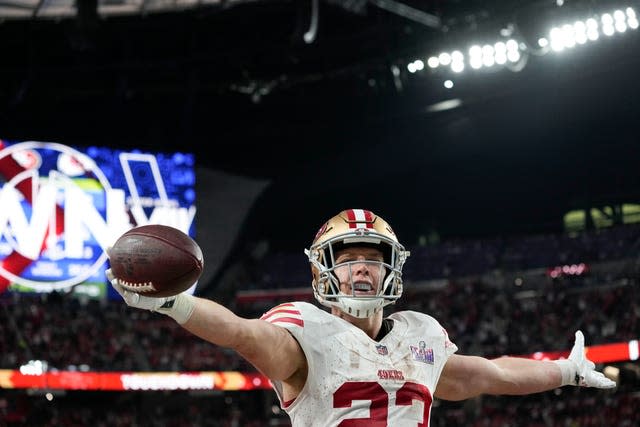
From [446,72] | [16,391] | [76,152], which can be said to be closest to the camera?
[446,72]

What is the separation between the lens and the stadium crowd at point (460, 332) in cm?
1930

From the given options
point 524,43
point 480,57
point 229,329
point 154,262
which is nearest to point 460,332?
point 480,57

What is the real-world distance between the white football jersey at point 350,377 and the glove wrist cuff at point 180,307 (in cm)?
44

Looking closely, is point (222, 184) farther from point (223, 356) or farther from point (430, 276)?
point (430, 276)

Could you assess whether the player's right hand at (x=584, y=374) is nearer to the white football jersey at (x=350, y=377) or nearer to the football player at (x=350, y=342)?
the football player at (x=350, y=342)

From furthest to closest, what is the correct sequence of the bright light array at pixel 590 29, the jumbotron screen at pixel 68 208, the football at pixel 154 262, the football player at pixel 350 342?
1. the jumbotron screen at pixel 68 208
2. the bright light array at pixel 590 29
3. the football player at pixel 350 342
4. the football at pixel 154 262

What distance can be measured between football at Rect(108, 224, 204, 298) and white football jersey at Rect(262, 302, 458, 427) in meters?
0.46

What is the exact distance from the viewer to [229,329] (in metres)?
2.66

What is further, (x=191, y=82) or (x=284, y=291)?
(x=284, y=291)

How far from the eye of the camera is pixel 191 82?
2091 cm

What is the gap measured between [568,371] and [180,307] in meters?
1.93

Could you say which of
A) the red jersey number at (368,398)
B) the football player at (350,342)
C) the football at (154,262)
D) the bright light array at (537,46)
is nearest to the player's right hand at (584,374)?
the football player at (350,342)

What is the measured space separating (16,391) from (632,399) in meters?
14.4

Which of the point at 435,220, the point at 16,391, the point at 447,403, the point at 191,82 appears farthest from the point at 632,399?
the point at 16,391
